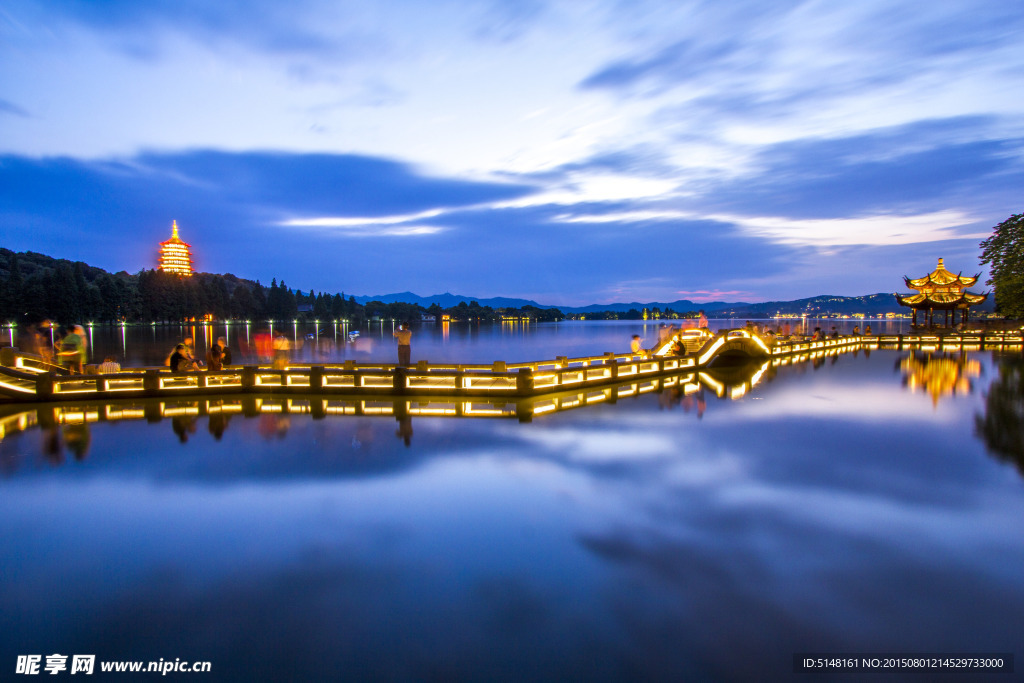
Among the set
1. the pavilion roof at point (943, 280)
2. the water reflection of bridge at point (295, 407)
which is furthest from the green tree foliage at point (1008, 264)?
the water reflection of bridge at point (295, 407)

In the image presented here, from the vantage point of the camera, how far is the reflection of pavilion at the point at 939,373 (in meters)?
18.6

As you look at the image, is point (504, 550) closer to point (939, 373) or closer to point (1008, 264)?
point (939, 373)

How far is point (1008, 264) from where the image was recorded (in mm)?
40031

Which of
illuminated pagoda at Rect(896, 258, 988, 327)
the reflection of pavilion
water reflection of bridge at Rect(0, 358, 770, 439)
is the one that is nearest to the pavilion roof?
illuminated pagoda at Rect(896, 258, 988, 327)

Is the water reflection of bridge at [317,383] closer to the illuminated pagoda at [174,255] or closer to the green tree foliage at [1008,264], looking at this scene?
the green tree foliage at [1008,264]

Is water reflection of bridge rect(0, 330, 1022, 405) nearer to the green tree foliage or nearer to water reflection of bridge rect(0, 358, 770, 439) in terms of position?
water reflection of bridge rect(0, 358, 770, 439)

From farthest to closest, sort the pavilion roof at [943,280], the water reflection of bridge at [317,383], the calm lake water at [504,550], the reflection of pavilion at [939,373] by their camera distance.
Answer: the pavilion roof at [943,280]
the reflection of pavilion at [939,373]
the water reflection of bridge at [317,383]
the calm lake water at [504,550]

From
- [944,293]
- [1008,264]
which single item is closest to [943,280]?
[944,293]

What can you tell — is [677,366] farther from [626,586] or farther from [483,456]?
[626,586]

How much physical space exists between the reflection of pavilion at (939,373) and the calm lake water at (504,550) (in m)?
9.32

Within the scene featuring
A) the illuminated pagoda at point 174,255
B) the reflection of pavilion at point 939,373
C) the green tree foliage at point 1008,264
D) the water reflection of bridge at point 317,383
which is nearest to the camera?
the water reflection of bridge at point 317,383

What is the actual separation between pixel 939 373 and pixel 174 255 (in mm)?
186739

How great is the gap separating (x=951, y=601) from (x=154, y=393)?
19597mm

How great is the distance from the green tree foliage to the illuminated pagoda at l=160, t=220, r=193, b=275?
183105 millimetres
